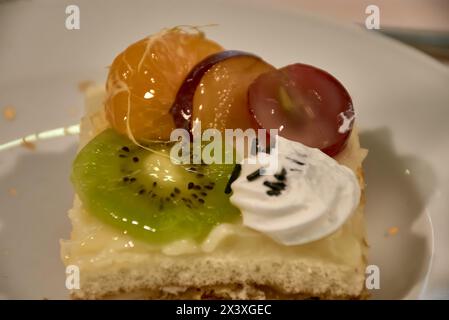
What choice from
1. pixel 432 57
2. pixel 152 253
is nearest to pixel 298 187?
pixel 152 253

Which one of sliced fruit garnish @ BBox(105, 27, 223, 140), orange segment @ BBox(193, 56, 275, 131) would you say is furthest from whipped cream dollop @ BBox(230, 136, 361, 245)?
sliced fruit garnish @ BBox(105, 27, 223, 140)

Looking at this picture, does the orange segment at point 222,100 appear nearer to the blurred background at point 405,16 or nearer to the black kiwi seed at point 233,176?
the black kiwi seed at point 233,176

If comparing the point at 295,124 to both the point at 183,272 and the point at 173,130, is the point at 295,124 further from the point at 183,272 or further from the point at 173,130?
the point at 183,272

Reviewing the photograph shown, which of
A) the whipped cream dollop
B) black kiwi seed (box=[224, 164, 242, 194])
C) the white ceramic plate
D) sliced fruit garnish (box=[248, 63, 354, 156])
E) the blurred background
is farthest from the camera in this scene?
the blurred background

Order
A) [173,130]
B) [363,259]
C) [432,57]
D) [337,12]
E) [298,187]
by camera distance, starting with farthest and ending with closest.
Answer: [337,12], [432,57], [173,130], [363,259], [298,187]

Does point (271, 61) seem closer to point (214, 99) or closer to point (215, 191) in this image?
point (214, 99)

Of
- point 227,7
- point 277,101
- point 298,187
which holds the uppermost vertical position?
point 227,7

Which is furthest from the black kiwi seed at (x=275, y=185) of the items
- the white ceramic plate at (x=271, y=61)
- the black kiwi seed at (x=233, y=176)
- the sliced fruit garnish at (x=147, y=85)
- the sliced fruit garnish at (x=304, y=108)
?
the white ceramic plate at (x=271, y=61)

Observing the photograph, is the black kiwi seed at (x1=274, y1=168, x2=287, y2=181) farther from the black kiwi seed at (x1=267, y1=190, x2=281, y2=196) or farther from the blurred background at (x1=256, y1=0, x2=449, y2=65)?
the blurred background at (x1=256, y1=0, x2=449, y2=65)
